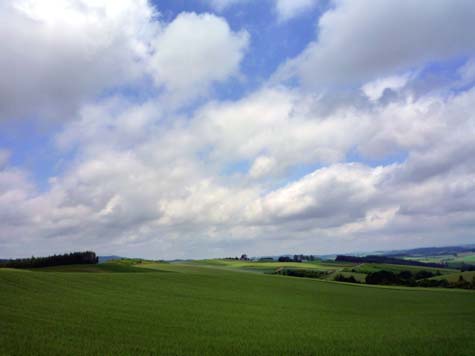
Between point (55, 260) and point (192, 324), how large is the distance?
258 ft

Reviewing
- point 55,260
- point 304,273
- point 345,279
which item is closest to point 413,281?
point 345,279

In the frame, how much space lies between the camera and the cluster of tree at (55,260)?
8541cm

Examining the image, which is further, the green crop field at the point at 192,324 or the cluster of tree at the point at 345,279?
the cluster of tree at the point at 345,279

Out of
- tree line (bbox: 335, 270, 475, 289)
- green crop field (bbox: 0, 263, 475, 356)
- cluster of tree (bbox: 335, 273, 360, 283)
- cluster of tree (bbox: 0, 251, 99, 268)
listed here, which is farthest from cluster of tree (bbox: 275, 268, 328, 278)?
green crop field (bbox: 0, 263, 475, 356)

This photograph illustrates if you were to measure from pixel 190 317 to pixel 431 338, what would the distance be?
47.9 ft

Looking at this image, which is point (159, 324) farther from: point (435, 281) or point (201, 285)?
point (435, 281)

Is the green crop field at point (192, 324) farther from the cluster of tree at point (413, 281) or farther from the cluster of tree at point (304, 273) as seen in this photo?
the cluster of tree at point (304, 273)

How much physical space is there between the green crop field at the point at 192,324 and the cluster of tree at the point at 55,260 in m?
50.0

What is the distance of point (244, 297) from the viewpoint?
1737 inches

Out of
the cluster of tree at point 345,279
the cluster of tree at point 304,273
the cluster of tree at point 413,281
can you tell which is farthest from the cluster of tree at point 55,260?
the cluster of tree at point 413,281

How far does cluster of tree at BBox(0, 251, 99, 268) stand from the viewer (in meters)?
85.4

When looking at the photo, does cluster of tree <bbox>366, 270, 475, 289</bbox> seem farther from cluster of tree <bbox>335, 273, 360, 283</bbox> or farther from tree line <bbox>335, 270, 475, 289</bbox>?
cluster of tree <bbox>335, 273, 360, 283</bbox>

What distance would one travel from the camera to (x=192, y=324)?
82.3ft

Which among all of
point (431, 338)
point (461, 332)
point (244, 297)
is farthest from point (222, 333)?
point (244, 297)
